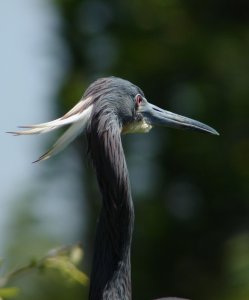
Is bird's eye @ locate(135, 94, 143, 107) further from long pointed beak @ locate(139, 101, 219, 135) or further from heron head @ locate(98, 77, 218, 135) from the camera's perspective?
long pointed beak @ locate(139, 101, 219, 135)

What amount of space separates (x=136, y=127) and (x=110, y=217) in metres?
0.70

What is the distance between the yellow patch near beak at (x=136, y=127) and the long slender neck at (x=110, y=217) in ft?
1.46

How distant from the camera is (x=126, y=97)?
5.45m

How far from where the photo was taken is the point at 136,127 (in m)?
5.68

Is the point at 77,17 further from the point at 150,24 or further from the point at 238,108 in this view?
the point at 238,108

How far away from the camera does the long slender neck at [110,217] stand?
5.04 metres

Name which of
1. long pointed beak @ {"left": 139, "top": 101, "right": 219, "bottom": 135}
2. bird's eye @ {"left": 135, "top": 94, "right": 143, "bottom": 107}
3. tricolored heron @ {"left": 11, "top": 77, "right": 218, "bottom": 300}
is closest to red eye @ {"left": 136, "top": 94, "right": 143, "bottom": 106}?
bird's eye @ {"left": 135, "top": 94, "right": 143, "bottom": 107}

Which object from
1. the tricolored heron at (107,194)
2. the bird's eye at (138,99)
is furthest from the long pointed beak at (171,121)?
the tricolored heron at (107,194)

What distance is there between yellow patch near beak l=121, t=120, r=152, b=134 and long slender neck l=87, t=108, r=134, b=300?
44 cm

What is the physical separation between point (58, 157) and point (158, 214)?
1045 mm

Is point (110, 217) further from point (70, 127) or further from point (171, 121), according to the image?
point (171, 121)

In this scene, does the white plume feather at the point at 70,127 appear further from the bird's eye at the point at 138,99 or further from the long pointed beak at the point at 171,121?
the long pointed beak at the point at 171,121

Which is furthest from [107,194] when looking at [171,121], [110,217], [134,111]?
[171,121]

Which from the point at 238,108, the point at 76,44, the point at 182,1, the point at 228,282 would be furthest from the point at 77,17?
the point at 228,282
